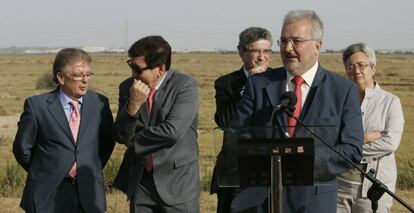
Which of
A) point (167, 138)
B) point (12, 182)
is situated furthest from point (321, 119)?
point (12, 182)

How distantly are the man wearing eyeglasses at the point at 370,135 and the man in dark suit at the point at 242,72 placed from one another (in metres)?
0.63

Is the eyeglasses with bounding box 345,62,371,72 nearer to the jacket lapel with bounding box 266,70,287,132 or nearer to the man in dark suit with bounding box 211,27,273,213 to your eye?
the man in dark suit with bounding box 211,27,273,213

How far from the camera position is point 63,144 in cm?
518

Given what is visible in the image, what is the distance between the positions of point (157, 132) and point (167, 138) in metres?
0.08

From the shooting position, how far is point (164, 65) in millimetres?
5020

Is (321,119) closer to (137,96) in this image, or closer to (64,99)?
(137,96)

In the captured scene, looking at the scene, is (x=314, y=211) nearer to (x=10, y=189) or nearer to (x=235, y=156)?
(x=235, y=156)

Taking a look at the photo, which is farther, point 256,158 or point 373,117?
point 373,117

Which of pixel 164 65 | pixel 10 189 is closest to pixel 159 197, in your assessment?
pixel 164 65

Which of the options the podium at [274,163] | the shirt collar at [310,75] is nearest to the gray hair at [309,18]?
the shirt collar at [310,75]

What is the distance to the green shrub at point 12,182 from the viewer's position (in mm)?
9970

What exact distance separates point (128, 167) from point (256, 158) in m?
1.84

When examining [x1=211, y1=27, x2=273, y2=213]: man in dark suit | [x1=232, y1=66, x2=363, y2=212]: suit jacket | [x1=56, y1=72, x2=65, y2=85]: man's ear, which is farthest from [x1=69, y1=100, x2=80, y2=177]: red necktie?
[x1=232, y1=66, x2=363, y2=212]: suit jacket

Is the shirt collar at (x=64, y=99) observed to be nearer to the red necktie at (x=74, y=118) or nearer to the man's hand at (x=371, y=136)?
the red necktie at (x=74, y=118)
